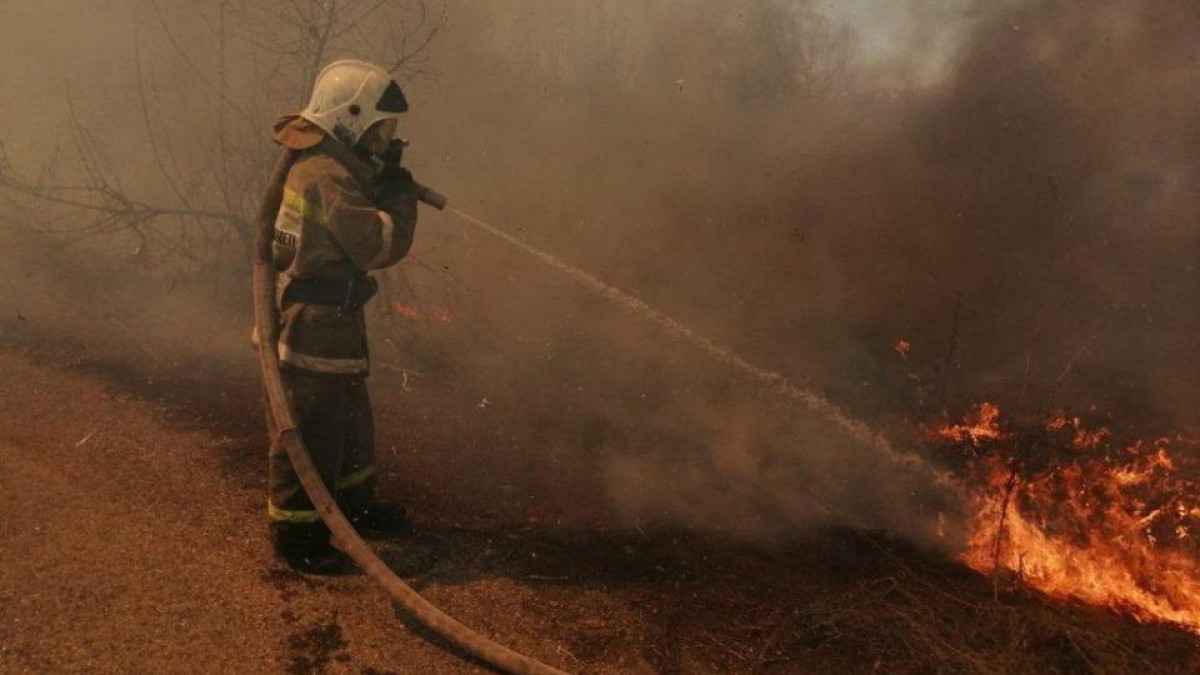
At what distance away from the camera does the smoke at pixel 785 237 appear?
231 inches

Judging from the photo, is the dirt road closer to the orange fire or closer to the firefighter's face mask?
the orange fire

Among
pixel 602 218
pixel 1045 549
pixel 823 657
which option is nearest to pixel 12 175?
pixel 602 218

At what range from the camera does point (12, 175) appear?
9.11 m

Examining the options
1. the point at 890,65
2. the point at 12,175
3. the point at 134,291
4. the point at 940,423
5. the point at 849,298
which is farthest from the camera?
the point at 890,65

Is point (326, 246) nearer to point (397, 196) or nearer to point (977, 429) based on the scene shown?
point (397, 196)

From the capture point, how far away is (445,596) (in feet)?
11.7

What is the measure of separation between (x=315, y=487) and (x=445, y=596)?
2.50ft

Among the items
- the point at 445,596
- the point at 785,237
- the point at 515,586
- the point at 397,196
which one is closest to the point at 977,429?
the point at 785,237

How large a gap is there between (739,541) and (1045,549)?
186 cm

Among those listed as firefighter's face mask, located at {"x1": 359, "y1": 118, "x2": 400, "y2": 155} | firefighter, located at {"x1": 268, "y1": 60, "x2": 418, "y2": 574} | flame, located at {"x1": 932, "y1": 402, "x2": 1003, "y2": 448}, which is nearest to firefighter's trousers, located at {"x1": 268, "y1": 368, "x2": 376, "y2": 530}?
firefighter, located at {"x1": 268, "y1": 60, "x2": 418, "y2": 574}

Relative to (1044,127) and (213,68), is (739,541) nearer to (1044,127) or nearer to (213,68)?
(1044,127)

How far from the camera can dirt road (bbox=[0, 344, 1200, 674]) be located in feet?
10.1

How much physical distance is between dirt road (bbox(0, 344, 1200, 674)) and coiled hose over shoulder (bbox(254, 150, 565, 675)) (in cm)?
14

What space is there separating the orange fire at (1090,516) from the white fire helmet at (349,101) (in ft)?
12.3
